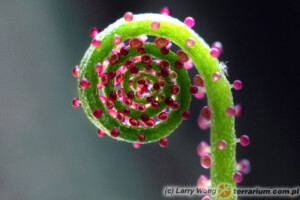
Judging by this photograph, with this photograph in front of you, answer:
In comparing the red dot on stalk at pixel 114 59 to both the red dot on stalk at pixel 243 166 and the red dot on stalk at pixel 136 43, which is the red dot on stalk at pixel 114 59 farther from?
the red dot on stalk at pixel 243 166

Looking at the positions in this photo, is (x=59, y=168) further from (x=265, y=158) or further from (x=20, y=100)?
(x=265, y=158)

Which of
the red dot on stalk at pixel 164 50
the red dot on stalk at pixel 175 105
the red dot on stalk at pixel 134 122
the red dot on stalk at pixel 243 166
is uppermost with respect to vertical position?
the red dot on stalk at pixel 164 50

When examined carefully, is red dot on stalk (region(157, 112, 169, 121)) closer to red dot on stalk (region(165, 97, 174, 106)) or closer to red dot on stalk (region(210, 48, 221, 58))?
red dot on stalk (region(165, 97, 174, 106))

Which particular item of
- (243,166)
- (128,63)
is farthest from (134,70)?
(243,166)

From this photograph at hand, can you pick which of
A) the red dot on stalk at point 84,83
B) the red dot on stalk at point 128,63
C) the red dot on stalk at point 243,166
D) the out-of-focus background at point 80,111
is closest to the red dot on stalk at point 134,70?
the red dot on stalk at point 128,63

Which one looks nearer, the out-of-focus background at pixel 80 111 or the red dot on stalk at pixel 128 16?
the red dot on stalk at pixel 128 16

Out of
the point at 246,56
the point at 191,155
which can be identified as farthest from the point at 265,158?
the point at 246,56

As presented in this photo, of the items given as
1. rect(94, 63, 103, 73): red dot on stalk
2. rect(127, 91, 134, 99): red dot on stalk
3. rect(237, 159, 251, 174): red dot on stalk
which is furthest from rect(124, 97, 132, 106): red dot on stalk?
rect(237, 159, 251, 174): red dot on stalk

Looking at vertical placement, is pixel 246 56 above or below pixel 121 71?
above
